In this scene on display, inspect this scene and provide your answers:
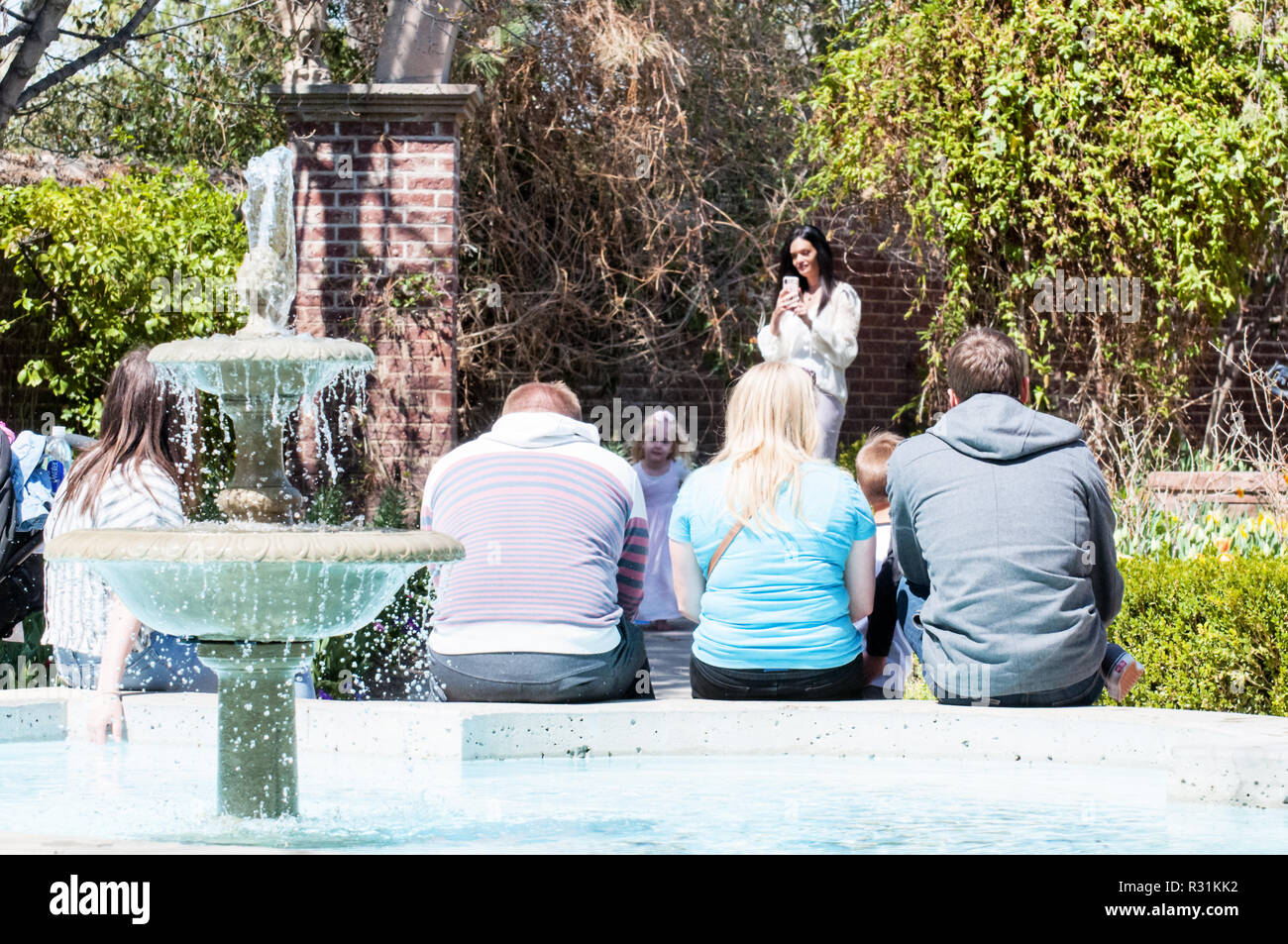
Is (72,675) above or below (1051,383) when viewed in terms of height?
below

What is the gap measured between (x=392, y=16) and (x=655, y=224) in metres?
2.72

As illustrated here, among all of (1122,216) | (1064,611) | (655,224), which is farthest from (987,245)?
(1064,611)

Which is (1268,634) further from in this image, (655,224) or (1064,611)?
(655,224)

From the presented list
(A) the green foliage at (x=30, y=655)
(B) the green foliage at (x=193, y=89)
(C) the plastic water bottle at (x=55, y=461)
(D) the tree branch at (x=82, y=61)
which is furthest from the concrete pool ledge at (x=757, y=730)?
(B) the green foliage at (x=193, y=89)

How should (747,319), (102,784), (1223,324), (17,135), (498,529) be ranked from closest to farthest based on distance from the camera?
(102,784), (498,529), (747,319), (1223,324), (17,135)

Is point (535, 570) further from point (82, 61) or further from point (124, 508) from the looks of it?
point (82, 61)

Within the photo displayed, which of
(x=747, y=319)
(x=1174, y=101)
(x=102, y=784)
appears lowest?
(x=102, y=784)

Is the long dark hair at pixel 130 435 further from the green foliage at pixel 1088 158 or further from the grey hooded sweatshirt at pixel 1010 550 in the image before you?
the green foliage at pixel 1088 158

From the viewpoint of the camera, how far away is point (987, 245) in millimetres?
8883

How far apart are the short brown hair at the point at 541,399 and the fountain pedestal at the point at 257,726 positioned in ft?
4.35

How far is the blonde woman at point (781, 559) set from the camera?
12.9ft

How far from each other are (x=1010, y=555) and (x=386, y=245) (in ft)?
13.5

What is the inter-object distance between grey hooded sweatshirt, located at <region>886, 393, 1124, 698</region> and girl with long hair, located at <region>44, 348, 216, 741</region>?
1.95 meters

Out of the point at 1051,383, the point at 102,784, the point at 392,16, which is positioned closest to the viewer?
the point at 102,784
